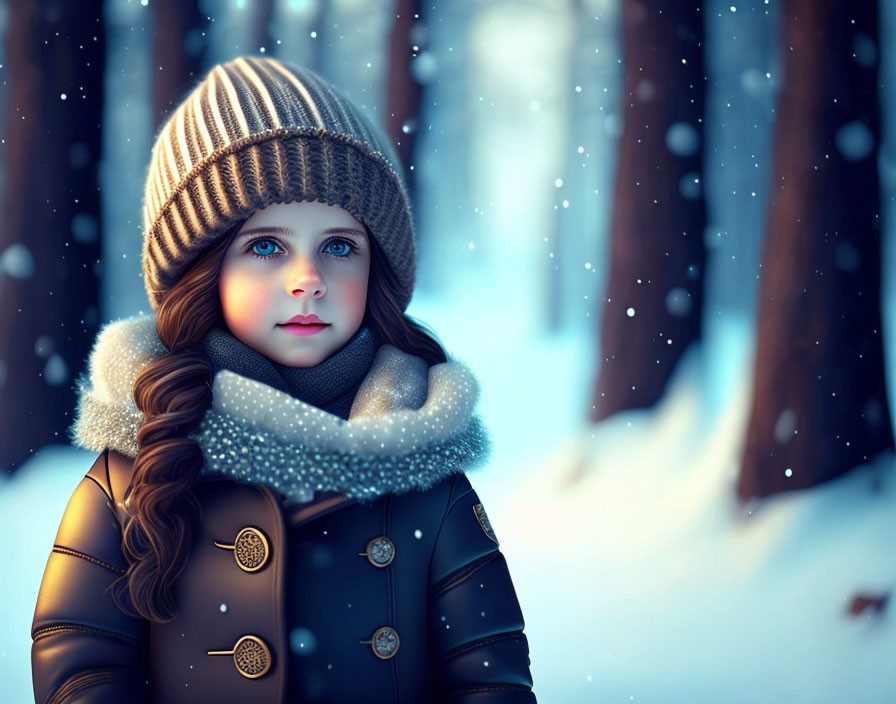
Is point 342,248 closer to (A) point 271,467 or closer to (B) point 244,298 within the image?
(B) point 244,298

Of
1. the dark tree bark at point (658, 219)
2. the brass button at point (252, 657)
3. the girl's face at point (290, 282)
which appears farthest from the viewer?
the dark tree bark at point (658, 219)

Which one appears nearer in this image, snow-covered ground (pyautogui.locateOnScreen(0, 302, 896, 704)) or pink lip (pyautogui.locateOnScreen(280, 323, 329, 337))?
pink lip (pyautogui.locateOnScreen(280, 323, 329, 337))

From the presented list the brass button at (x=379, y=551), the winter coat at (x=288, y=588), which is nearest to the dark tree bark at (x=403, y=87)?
the winter coat at (x=288, y=588)

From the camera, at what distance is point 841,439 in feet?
4.89

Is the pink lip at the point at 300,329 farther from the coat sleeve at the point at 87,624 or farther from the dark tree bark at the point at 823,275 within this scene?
the dark tree bark at the point at 823,275

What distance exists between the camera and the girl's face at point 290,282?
3.33ft

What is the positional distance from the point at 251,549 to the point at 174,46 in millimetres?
987

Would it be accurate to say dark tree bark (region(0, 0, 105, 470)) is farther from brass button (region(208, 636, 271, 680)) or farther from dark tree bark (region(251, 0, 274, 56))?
brass button (region(208, 636, 271, 680))

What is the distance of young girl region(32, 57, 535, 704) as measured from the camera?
93 centimetres

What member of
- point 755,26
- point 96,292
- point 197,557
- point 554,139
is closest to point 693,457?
point 554,139

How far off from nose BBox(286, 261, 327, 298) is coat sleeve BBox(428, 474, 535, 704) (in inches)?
11.6

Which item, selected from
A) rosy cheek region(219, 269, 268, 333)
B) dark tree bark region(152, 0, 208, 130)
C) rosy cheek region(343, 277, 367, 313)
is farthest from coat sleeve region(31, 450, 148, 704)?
dark tree bark region(152, 0, 208, 130)

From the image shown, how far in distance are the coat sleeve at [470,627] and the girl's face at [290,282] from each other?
0.83 feet

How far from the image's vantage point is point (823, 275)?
150cm
